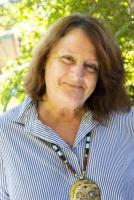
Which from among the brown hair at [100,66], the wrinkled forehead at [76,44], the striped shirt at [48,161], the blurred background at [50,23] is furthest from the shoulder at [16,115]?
the blurred background at [50,23]

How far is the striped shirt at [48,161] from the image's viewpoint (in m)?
2.73

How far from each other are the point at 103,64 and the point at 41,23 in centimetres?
168

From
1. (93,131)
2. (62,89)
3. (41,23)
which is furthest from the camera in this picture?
(41,23)

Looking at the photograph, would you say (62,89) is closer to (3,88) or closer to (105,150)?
(105,150)

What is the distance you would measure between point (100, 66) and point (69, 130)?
0.41 metres

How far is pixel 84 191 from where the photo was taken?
267 cm

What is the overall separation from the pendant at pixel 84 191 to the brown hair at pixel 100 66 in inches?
17.0

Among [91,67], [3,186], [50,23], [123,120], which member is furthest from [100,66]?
[50,23]

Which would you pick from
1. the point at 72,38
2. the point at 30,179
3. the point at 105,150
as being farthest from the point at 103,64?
the point at 30,179

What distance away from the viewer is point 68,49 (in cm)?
274

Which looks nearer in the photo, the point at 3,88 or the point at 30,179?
the point at 30,179

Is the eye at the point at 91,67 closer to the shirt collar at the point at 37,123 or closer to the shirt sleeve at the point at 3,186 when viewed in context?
the shirt collar at the point at 37,123

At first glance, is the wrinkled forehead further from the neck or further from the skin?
the neck

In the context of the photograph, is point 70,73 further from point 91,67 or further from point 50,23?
point 50,23
